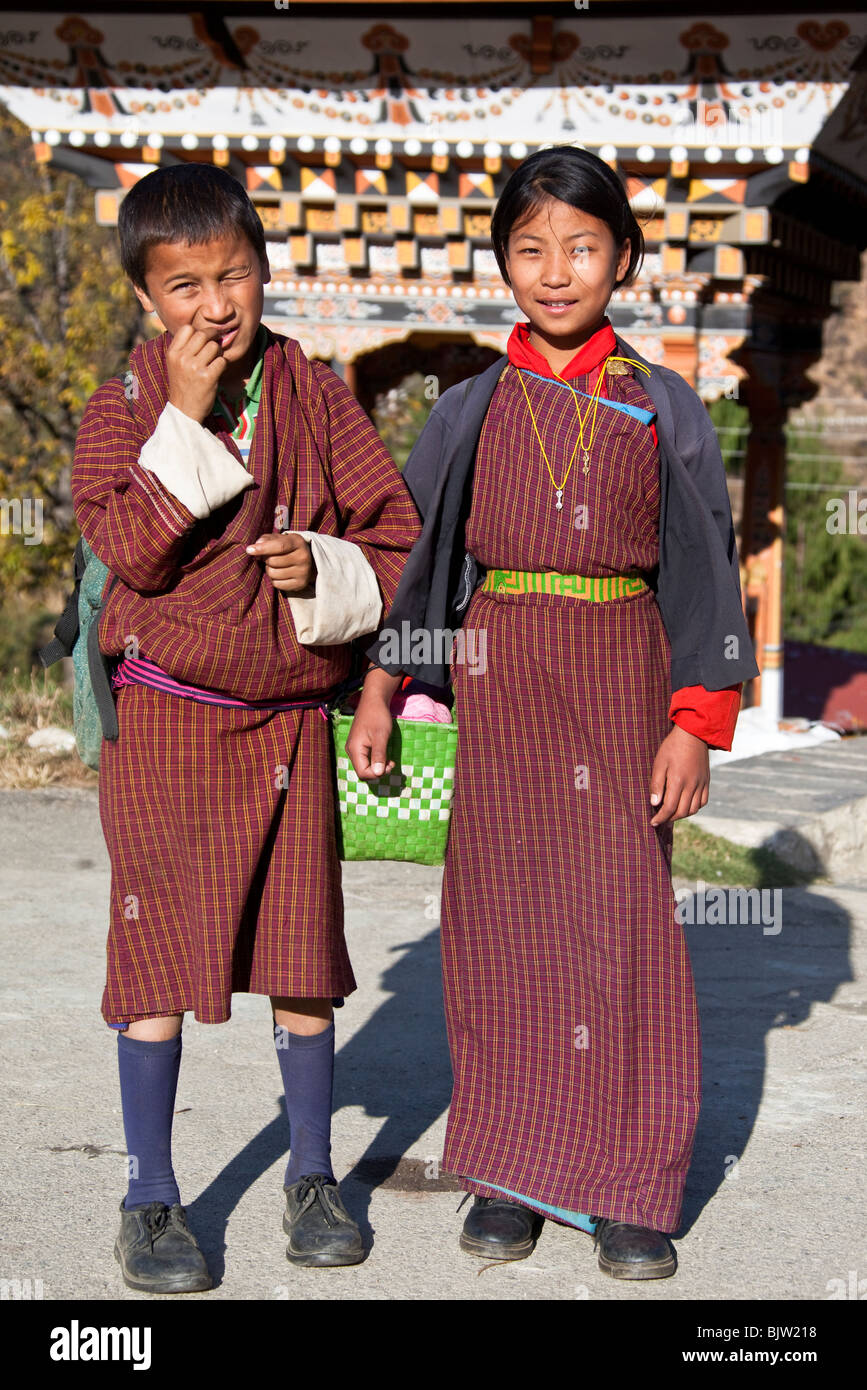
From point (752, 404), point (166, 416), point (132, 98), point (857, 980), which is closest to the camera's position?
point (166, 416)

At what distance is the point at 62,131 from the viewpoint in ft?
24.0

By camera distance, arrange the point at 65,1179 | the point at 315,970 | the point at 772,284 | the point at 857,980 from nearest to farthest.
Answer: the point at 315,970, the point at 65,1179, the point at 857,980, the point at 772,284

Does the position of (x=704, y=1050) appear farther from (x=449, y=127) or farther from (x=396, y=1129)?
(x=449, y=127)

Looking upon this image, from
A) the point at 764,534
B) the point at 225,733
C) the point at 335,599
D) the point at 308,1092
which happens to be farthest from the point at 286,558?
the point at 764,534

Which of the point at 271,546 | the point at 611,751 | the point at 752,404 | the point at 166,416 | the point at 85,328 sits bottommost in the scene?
the point at 611,751

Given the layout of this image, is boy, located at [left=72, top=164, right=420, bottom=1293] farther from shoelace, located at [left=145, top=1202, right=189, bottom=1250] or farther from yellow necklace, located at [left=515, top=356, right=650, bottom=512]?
yellow necklace, located at [left=515, top=356, right=650, bottom=512]

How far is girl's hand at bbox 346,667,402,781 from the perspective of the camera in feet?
8.87

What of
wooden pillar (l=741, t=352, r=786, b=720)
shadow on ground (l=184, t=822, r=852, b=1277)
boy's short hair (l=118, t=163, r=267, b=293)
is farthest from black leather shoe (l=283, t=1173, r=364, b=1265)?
wooden pillar (l=741, t=352, r=786, b=720)

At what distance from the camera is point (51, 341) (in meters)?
13.9

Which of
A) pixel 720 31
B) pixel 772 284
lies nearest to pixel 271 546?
pixel 720 31

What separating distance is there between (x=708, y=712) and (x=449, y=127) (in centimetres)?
504

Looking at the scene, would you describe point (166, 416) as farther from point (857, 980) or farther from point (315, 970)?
point (857, 980)

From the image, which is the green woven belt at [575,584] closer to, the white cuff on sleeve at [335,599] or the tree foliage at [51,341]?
the white cuff on sleeve at [335,599]

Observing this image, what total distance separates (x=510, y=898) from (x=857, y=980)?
6.82 ft
